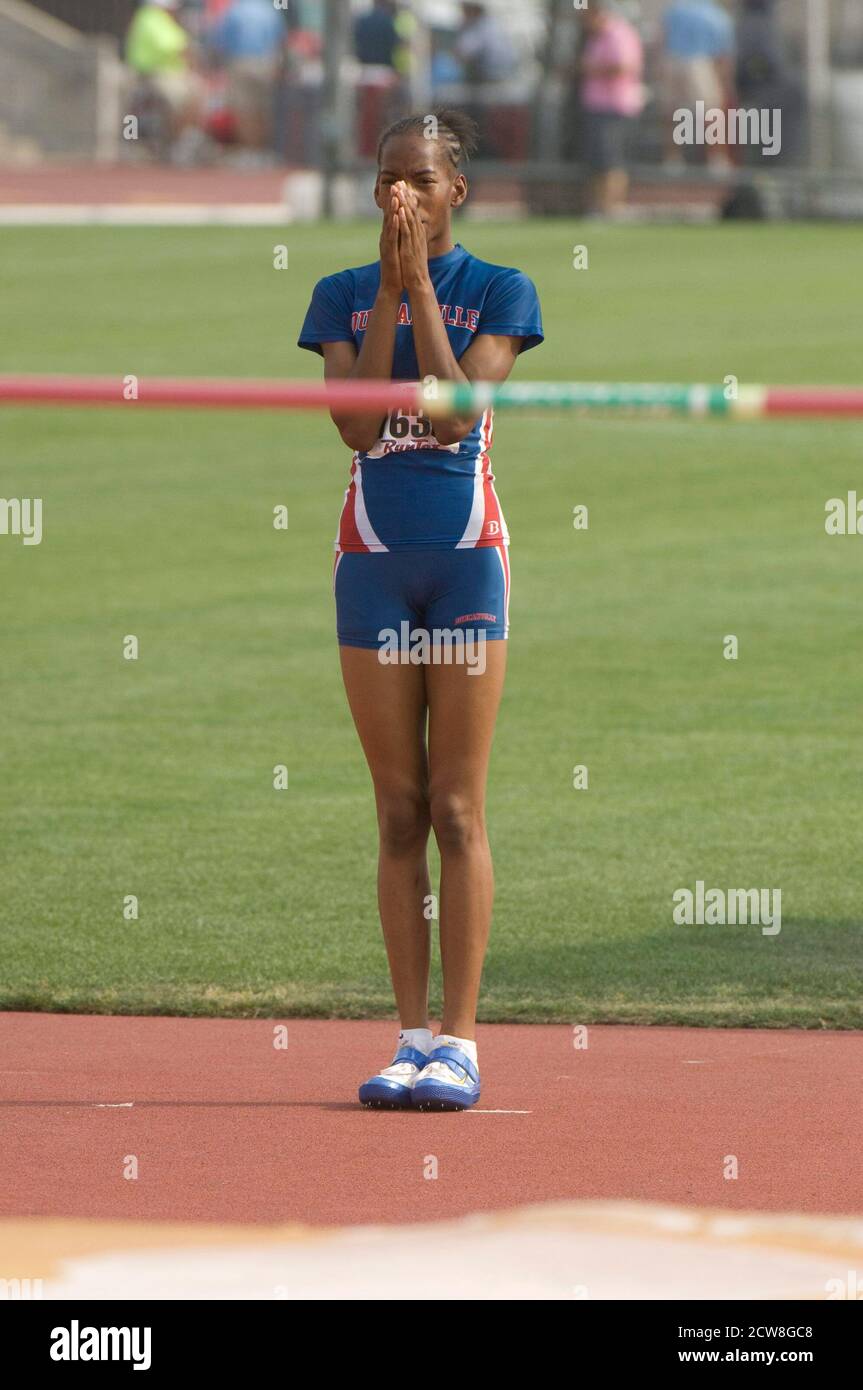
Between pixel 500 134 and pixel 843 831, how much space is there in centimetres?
2523

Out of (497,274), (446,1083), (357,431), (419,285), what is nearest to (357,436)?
(357,431)

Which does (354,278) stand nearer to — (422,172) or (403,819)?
(422,172)

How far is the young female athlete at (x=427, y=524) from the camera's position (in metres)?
5.58

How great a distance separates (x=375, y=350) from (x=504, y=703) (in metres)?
5.91

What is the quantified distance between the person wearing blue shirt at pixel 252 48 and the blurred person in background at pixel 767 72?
7.77 meters

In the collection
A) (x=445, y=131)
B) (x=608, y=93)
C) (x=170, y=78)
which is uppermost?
(x=170, y=78)

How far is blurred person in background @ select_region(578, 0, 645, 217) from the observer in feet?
98.5

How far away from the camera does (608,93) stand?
3031 centimetres

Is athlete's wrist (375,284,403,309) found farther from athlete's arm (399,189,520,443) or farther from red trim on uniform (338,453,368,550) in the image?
red trim on uniform (338,453,368,550)

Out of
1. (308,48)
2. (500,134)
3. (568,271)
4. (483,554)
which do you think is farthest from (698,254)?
(483,554)

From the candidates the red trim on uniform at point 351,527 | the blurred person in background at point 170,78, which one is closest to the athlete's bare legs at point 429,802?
the red trim on uniform at point 351,527

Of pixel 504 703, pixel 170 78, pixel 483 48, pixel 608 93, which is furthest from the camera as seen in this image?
pixel 170 78

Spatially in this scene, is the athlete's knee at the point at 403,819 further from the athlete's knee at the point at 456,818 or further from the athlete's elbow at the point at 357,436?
the athlete's elbow at the point at 357,436
